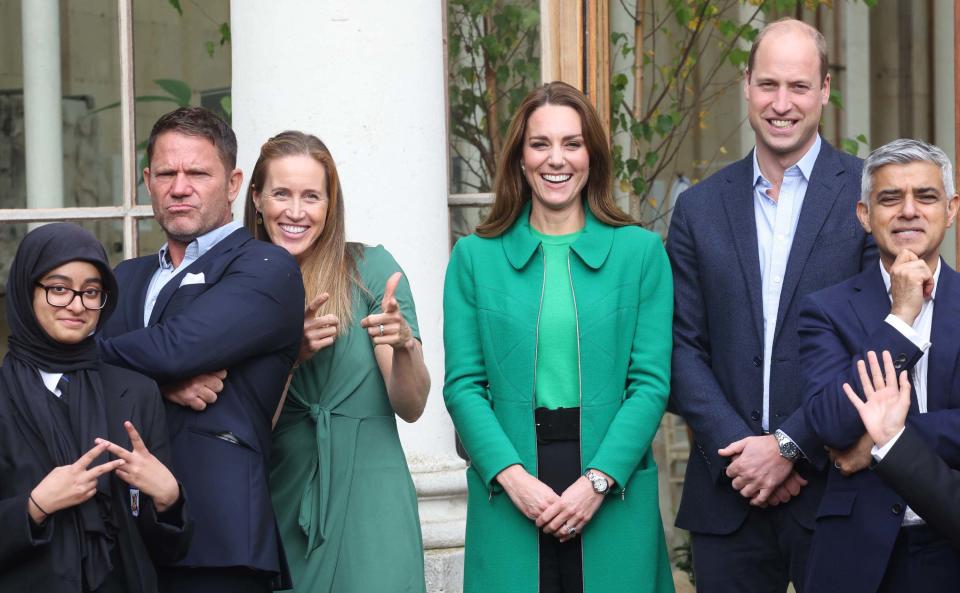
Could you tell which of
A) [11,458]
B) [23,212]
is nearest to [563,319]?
[11,458]

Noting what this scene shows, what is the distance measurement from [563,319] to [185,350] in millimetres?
888

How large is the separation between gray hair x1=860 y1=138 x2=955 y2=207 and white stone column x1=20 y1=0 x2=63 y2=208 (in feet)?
8.97

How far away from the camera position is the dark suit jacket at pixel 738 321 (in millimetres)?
3350

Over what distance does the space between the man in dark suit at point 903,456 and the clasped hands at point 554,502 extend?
604 millimetres

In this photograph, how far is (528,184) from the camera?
3.49m

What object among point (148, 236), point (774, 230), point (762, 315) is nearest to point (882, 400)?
point (762, 315)

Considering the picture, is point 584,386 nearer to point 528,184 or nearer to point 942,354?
point 528,184

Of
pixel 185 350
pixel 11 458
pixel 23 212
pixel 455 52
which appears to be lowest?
pixel 11 458

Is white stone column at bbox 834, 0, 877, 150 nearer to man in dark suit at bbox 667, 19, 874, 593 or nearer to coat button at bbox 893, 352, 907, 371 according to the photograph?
man in dark suit at bbox 667, 19, 874, 593

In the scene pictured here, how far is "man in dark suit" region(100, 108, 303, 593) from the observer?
2.94 m

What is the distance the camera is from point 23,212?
15.2 feet

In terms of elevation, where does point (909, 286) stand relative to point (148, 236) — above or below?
below

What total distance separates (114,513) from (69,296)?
432 mm

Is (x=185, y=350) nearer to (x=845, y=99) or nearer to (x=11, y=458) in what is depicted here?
(x=11, y=458)
